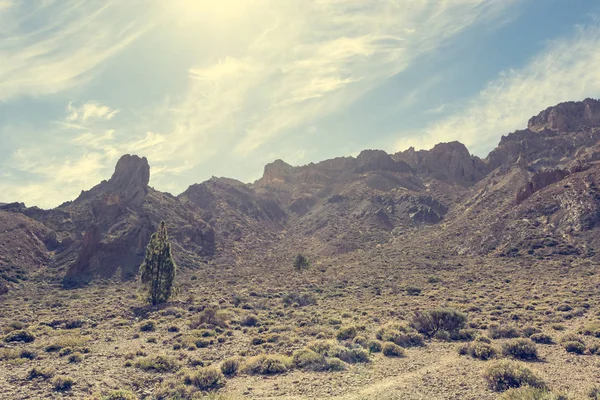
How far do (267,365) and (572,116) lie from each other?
5362 inches

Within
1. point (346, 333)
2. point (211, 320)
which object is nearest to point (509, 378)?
point (346, 333)

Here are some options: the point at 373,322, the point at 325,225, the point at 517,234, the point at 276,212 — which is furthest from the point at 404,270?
the point at 276,212

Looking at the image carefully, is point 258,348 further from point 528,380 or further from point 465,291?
point 465,291

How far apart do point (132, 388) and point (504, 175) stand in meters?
101

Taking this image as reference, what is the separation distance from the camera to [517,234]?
5803cm

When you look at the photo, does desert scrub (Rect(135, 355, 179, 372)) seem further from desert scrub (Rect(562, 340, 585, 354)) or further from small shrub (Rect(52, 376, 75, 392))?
desert scrub (Rect(562, 340, 585, 354))

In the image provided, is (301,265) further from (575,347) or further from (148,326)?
(575,347)

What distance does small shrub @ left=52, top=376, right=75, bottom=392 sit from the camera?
45.8 feet

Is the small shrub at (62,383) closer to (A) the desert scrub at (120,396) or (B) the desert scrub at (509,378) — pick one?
(A) the desert scrub at (120,396)

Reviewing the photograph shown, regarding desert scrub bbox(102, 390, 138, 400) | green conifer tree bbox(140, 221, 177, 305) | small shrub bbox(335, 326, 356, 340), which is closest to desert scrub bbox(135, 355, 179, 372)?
desert scrub bbox(102, 390, 138, 400)

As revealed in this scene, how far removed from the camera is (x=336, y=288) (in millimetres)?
43688

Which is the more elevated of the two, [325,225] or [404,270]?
[325,225]

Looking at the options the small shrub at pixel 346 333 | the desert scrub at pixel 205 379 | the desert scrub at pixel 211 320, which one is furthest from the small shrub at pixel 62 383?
the small shrub at pixel 346 333

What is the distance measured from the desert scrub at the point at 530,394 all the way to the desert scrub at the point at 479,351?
4959mm
